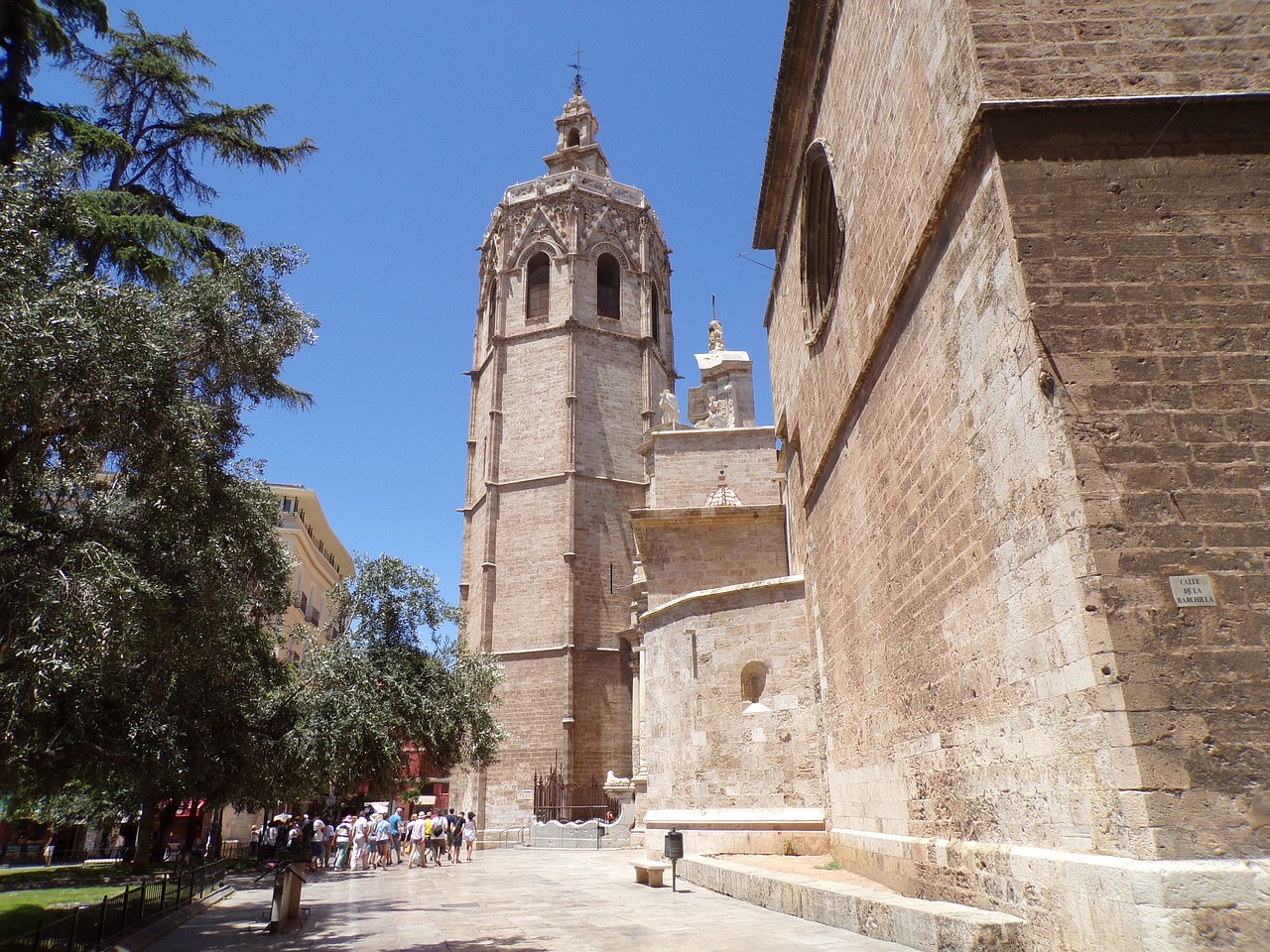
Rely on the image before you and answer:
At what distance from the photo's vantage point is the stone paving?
20.8 ft

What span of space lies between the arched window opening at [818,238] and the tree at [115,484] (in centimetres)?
599

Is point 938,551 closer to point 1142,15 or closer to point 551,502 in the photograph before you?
point 1142,15

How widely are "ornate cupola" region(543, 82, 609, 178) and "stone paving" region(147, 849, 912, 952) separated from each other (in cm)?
3429

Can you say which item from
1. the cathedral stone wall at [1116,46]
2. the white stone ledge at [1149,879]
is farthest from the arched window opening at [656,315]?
the white stone ledge at [1149,879]

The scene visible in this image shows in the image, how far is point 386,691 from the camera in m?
14.4

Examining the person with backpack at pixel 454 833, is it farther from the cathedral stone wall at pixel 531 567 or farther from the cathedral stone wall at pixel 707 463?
the cathedral stone wall at pixel 707 463

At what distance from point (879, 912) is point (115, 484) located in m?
6.81

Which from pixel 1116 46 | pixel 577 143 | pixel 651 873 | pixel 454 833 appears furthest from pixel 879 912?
pixel 577 143

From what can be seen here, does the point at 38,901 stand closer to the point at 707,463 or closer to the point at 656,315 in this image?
the point at 707,463

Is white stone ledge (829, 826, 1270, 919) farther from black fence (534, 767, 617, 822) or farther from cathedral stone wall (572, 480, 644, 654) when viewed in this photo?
cathedral stone wall (572, 480, 644, 654)

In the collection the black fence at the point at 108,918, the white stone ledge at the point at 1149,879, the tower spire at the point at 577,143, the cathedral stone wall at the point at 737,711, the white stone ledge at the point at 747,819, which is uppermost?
the tower spire at the point at 577,143

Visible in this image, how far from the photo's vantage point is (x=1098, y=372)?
14.7 ft

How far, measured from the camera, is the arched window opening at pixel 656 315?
117 ft

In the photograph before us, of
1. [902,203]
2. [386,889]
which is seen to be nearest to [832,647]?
[902,203]
